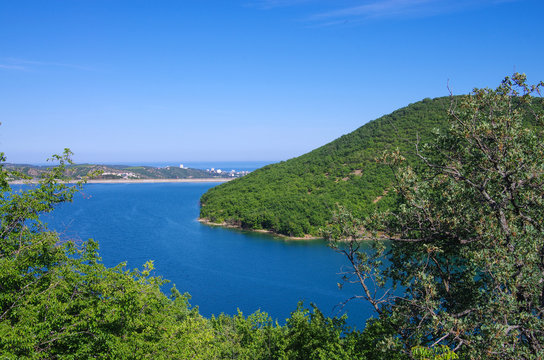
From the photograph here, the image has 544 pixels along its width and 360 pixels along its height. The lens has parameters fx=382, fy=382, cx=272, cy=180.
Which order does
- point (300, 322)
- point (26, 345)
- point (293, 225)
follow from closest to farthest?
point (26, 345) → point (300, 322) → point (293, 225)

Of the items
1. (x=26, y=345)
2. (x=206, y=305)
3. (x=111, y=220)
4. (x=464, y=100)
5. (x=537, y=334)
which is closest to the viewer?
(x=537, y=334)

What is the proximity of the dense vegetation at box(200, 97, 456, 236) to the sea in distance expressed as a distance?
12.0 feet

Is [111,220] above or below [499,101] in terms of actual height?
below

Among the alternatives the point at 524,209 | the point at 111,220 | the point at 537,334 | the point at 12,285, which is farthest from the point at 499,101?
the point at 111,220

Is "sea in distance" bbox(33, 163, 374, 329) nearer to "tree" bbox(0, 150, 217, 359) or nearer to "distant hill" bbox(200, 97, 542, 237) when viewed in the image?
"distant hill" bbox(200, 97, 542, 237)

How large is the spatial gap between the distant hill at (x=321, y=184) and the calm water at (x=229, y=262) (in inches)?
142

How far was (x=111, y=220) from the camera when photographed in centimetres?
5984

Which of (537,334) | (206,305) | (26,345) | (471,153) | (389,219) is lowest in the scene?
(206,305)

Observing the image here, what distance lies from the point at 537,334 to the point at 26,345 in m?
7.33

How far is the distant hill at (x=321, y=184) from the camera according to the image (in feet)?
159

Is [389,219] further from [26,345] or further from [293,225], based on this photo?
[293,225]

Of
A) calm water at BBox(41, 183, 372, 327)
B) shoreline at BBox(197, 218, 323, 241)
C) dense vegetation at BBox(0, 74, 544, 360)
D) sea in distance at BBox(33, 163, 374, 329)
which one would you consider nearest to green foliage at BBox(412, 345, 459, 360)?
dense vegetation at BBox(0, 74, 544, 360)

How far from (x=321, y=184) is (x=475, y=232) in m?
51.9

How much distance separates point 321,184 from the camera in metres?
57.9
